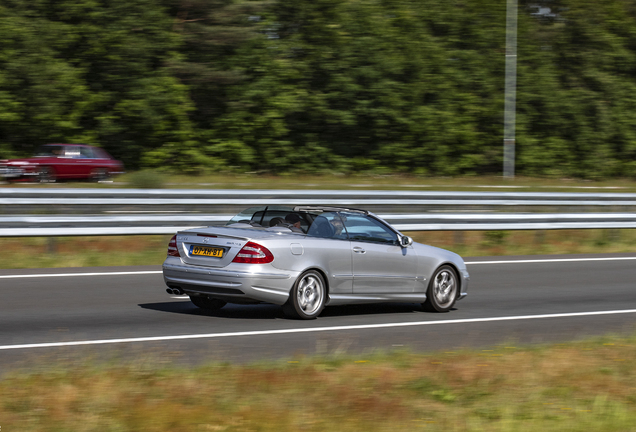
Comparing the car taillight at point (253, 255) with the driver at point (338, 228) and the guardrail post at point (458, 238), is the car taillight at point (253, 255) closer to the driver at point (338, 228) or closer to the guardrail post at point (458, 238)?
the driver at point (338, 228)

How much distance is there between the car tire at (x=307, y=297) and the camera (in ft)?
29.4

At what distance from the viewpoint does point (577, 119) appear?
33.6m

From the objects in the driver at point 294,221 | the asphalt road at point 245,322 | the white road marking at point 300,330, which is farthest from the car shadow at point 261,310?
the driver at point 294,221

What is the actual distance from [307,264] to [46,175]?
19017 millimetres

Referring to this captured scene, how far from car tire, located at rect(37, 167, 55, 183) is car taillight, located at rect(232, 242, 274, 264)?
18.8 m

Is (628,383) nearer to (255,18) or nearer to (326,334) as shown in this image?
(326,334)

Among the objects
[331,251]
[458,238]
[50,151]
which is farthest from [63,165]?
[331,251]

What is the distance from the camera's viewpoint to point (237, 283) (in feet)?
28.3

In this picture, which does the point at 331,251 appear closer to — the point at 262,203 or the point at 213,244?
the point at 213,244

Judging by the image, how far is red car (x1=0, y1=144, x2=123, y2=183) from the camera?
25.3m

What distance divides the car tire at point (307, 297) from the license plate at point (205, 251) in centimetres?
87

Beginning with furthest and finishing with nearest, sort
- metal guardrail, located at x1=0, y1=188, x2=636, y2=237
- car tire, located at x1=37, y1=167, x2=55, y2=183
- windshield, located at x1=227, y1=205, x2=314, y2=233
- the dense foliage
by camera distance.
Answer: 1. the dense foliage
2. car tire, located at x1=37, y1=167, x2=55, y2=183
3. metal guardrail, located at x1=0, y1=188, x2=636, y2=237
4. windshield, located at x1=227, y1=205, x2=314, y2=233

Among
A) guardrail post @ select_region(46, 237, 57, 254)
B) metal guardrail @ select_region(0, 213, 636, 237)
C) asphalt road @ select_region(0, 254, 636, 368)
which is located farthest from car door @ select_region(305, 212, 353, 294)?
guardrail post @ select_region(46, 237, 57, 254)

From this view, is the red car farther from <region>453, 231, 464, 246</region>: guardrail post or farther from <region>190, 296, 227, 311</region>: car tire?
<region>190, 296, 227, 311</region>: car tire
